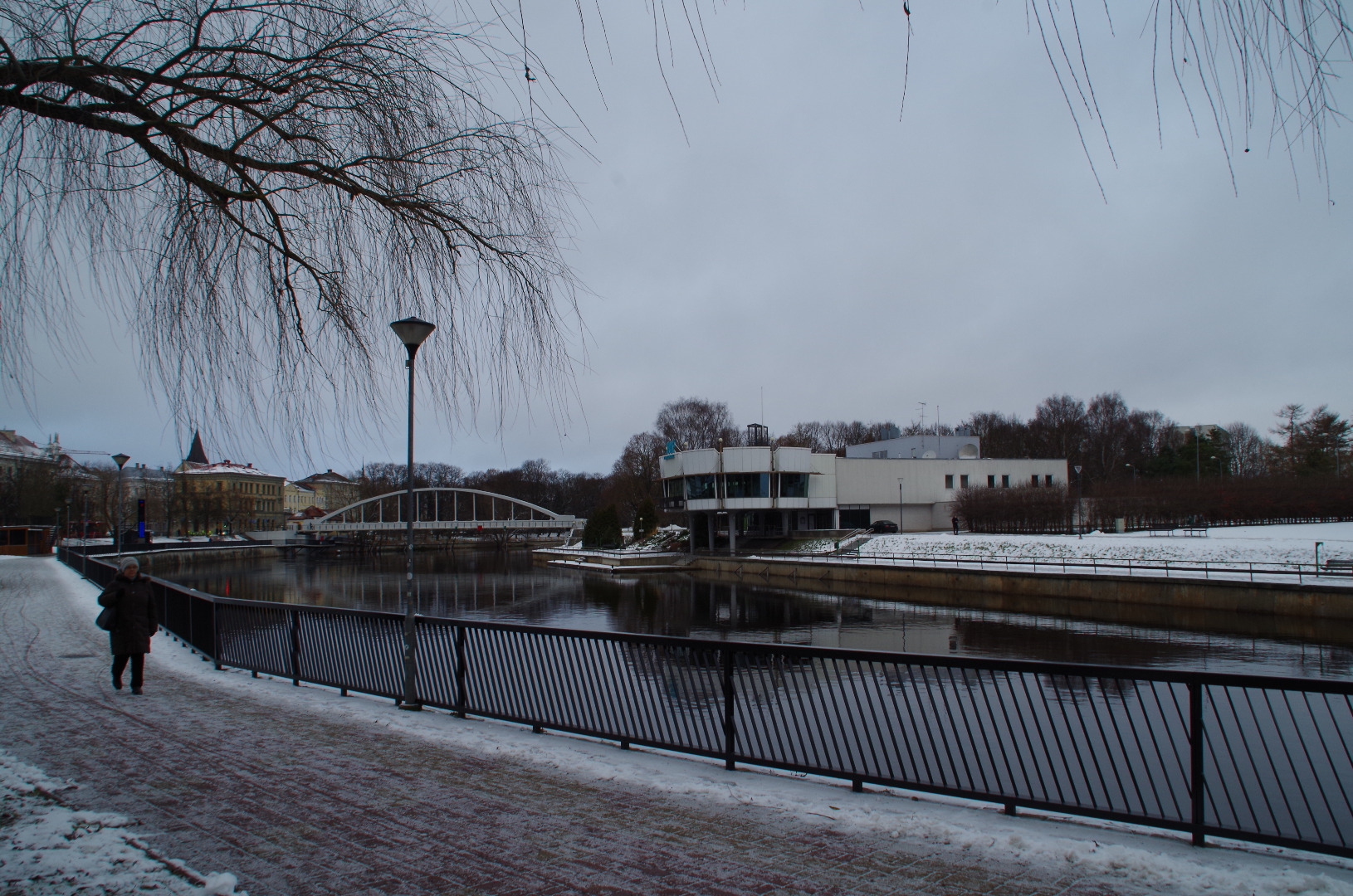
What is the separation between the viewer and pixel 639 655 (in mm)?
5977

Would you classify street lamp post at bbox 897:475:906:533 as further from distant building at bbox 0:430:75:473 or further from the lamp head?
the lamp head

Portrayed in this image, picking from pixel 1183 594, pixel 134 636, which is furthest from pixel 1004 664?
pixel 1183 594

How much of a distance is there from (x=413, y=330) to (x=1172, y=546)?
40615 mm

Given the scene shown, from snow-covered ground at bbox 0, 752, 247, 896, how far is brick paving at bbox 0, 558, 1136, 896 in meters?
0.12

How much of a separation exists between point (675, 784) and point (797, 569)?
39448mm

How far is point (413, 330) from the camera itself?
4.64m

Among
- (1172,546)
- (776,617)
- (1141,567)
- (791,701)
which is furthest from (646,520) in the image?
(791,701)

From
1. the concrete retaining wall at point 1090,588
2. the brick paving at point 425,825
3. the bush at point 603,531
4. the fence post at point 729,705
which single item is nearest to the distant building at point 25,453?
the brick paving at point 425,825

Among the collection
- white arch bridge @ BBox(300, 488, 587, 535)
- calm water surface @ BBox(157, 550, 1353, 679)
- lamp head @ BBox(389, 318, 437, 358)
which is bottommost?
calm water surface @ BBox(157, 550, 1353, 679)

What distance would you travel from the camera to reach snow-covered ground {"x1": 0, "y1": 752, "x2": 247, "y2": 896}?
3467 millimetres

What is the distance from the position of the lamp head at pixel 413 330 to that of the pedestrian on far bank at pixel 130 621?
5672mm

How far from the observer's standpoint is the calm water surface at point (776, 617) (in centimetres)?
1912

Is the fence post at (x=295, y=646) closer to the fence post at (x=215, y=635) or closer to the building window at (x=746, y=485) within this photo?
the fence post at (x=215, y=635)

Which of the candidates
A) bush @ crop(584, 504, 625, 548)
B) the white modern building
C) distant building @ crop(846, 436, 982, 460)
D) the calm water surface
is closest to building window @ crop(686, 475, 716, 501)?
the white modern building
